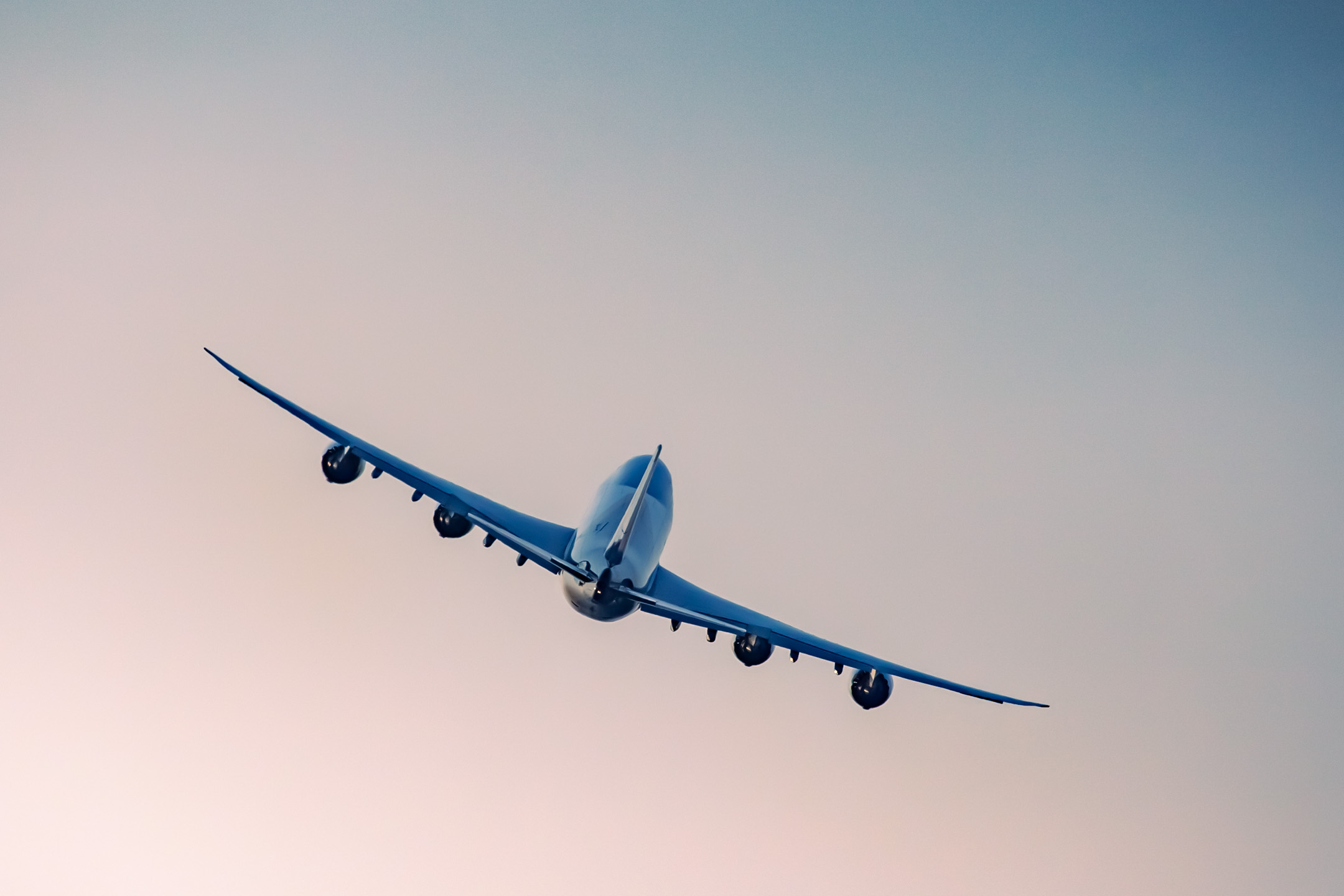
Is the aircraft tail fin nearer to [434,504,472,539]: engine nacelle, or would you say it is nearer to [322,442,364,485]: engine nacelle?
[434,504,472,539]: engine nacelle

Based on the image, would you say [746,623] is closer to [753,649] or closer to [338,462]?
[753,649]

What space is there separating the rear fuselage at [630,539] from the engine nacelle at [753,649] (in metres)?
4.29

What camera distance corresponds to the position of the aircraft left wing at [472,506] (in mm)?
36469

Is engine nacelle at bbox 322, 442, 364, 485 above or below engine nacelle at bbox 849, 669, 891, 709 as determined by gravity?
below

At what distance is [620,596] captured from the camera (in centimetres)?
3775

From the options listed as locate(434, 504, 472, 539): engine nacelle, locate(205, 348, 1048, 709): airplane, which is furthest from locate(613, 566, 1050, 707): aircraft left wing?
locate(434, 504, 472, 539): engine nacelle

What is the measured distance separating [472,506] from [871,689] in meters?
15.8

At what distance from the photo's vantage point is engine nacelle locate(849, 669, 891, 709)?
42.1 meters

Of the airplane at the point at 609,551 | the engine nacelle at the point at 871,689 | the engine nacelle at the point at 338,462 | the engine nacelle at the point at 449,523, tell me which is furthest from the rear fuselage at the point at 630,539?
the engine nacelle at the point at 871,689

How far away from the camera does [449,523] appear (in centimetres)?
4091

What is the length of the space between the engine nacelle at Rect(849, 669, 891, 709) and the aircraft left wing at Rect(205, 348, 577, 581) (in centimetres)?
1177

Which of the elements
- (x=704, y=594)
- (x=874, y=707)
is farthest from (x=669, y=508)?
(x=874, y=707)

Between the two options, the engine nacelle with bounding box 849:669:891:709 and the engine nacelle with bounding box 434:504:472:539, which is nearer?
the engine nacelle with bounding box 434:504:472:539

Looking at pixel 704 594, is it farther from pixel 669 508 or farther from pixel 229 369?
pixel 229 369
